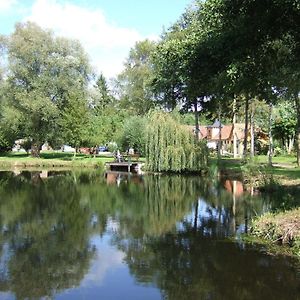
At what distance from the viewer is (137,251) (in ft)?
39.0

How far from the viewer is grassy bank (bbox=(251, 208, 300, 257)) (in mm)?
11375

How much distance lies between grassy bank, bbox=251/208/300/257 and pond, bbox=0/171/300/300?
0.62 meters

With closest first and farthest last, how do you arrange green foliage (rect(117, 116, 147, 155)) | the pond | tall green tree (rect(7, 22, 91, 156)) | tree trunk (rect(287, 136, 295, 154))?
the pond → tall green tree (rect(7, 22, 91, 156)) → green foliage (rect(117, 116, 147, 155)) → tree trunk (rect(287, 136, 295, 154))

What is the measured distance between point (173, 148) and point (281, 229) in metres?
24.0

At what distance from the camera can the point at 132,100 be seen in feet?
196

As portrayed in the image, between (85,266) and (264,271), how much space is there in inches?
159

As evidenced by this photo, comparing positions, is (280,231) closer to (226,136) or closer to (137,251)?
(137,251)

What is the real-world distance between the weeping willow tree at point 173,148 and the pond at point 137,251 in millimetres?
13285

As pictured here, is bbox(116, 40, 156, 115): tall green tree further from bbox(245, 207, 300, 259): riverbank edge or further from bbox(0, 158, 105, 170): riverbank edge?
bbox(245, 207, 300, 259): riverbank edge

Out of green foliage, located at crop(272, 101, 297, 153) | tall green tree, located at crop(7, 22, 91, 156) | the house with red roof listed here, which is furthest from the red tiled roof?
tall green tree, located at crop(7, 22, 91, 156)

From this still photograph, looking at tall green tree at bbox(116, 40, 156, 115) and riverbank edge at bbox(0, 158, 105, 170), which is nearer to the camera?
riverbank edge at bbox(0, 158, 105, 170)

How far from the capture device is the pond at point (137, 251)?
29.0 ft

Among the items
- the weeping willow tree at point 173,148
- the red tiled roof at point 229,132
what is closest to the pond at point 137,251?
the weeping willow tree at point 173,148

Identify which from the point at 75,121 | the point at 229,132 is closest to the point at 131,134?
the point at 75,121
